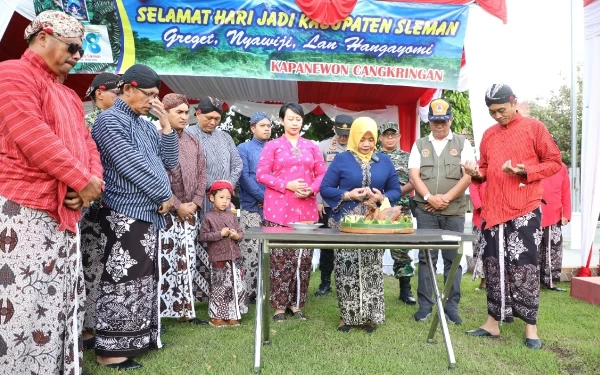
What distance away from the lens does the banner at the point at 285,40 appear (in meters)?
6.46

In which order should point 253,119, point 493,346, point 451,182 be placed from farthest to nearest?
point 253,119, point 451,182, point 493,346

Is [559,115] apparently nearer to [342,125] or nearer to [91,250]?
[342,125]

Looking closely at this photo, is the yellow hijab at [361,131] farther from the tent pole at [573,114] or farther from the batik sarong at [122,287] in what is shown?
the tent pole at [573,114]

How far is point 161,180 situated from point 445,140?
249 cm

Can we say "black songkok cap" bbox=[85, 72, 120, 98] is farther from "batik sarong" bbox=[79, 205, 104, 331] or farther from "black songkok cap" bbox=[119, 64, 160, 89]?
"batik sarong" bbox=[79, 205, 104, 331]

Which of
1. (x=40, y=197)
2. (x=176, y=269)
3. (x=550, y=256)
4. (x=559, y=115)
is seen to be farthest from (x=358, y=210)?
(x=559, y=115)

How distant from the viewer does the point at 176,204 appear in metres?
3.66

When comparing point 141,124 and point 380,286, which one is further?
point 380,286

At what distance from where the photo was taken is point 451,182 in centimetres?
414

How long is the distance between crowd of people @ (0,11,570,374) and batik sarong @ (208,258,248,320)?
0.01 metres

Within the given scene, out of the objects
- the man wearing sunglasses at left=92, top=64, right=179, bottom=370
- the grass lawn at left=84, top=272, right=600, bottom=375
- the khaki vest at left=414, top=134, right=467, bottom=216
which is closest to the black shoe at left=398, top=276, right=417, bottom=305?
the grass lawn at left=84, top=272, right=600, bottom=375

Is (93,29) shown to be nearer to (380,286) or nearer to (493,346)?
(380,286)

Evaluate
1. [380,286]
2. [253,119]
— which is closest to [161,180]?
[380,286]

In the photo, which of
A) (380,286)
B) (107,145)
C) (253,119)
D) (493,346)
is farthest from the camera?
(253,119)
